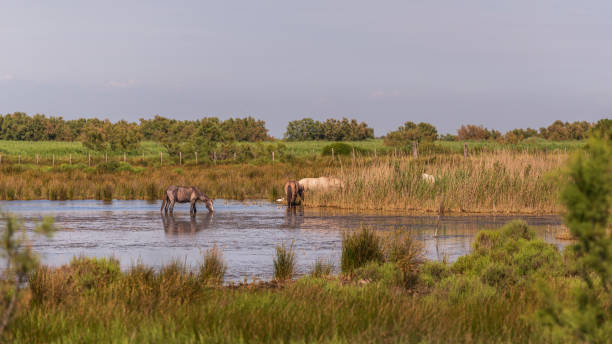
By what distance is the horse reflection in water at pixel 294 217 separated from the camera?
56.9 feet

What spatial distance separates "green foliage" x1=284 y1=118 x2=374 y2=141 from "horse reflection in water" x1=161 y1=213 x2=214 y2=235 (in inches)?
4396

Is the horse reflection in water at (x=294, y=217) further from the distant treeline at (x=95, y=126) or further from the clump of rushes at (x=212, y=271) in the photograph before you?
the distant treeline at (x=95, y=126)

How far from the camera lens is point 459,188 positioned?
20797 mm

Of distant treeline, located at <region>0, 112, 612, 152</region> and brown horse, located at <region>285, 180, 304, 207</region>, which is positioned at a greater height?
distant treeline, located at <region>0, 112, 612, 152</region>

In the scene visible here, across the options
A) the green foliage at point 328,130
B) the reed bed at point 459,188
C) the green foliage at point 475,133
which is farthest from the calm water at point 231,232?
the green foliage at point 328,130

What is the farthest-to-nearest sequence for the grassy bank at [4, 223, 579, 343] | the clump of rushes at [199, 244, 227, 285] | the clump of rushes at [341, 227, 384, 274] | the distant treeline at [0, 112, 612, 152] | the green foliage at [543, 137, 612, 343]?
the distant treeline at [0, 112, 612, 152]
the clump of rushes at [341, 227, 384, 274]
the clump of rushes at [199, 244, 227, 285]
the grassy bank at [4, 223, 579, 343]
the green foliage at [543, 137, 612, 343]

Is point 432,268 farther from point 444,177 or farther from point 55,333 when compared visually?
point 444,177


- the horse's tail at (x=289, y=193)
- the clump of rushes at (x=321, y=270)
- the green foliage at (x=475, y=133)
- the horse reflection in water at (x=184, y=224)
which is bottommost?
the clump of rushes at (x=321, y=270)

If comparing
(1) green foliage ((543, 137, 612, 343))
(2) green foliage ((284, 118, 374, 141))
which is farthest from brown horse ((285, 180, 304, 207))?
(2) green foliage ((284, 118, 374, 141))

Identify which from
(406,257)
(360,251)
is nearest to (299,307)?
(406,257)

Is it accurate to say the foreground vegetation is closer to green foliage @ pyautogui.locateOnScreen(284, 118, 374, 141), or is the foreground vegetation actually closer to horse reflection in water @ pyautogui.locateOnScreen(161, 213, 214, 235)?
horse reflection in water @ pyautogui.locateOnScreen(161, 213, 214, 235)

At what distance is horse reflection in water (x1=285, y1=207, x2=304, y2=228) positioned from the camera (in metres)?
17.3

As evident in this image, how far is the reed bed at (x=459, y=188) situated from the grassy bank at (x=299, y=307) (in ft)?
35.9

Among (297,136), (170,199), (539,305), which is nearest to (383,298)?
(539,305)
